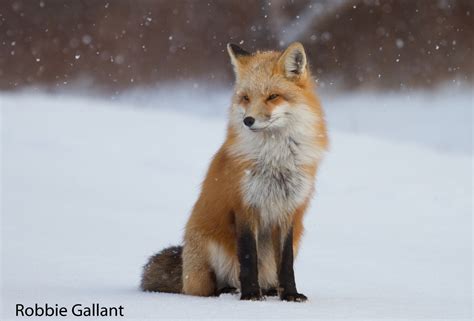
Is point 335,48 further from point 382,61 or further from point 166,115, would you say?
point 166,115

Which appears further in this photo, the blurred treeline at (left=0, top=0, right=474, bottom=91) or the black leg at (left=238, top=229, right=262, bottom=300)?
the blurred treeline at (left=0, top=0, right=474, bottom=91)

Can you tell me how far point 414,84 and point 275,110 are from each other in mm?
A: 9937

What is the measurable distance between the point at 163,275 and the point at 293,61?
1827 mm

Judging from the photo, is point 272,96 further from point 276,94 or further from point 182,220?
point 182,220

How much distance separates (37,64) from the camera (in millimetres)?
14695

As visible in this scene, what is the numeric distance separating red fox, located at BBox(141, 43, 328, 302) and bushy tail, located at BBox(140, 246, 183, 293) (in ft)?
1.06

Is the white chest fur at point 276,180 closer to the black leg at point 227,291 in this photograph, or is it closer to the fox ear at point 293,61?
the fox ear at point 293,61

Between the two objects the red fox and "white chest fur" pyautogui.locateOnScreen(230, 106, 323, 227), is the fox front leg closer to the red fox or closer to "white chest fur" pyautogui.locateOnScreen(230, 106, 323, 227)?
the red fox

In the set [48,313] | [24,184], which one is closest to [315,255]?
[48,313]

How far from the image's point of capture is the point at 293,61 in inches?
192

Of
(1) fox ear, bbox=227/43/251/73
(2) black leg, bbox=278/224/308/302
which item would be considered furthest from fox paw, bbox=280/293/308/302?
(1) fox ear, bbox=227/43/251/73

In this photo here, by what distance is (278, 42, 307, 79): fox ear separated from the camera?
4.83m

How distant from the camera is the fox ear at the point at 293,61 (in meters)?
4.83

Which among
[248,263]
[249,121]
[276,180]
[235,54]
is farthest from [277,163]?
[235,54]
